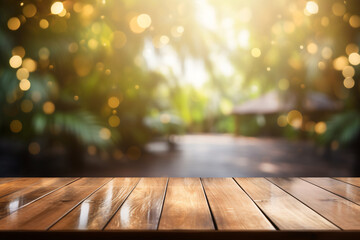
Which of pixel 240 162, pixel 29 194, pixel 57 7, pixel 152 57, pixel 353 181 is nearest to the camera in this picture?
pixel 29 194

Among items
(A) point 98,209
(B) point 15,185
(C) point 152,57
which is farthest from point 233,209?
(C) point 152,57

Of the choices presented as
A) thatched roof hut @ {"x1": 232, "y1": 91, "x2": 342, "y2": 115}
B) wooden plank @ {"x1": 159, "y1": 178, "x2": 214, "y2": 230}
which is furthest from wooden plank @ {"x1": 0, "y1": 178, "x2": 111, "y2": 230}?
thatched roof hut @ {"x1": 232, "y1": 91, "x2": 342, "y2": 115}

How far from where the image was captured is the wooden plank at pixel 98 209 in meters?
0.73

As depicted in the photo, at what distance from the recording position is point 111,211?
84 centimetres

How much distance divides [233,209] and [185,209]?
122 millimetres

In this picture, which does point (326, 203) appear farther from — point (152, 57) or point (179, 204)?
point (152, 57)

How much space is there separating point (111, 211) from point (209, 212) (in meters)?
0.24

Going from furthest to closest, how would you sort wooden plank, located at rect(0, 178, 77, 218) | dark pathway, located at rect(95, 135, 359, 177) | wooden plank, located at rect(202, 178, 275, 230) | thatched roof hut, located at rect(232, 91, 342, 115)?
thatched roof hut, located at rect(232, 91, 342, 115)
dark pathway, located at rect(95, 135, 359, 177)
wooden plank, located at rect(0, 178, 77, 218)
wooden plank, located at rect(202, 178, 275, 230)

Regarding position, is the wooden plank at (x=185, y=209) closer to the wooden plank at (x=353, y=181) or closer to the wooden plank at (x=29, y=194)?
the wooden plank at (x=29, y=194)

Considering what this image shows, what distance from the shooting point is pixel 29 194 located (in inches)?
A: 41.0

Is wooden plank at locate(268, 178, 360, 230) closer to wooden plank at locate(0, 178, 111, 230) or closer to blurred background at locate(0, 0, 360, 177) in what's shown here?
wooden plank at locate(0, 178, 111, 230)

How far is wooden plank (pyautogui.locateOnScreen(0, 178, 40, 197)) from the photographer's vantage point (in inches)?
42.9

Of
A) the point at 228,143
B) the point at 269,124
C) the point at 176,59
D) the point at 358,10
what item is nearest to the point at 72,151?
the point at 176,59

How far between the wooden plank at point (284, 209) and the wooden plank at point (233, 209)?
0.03 metres
